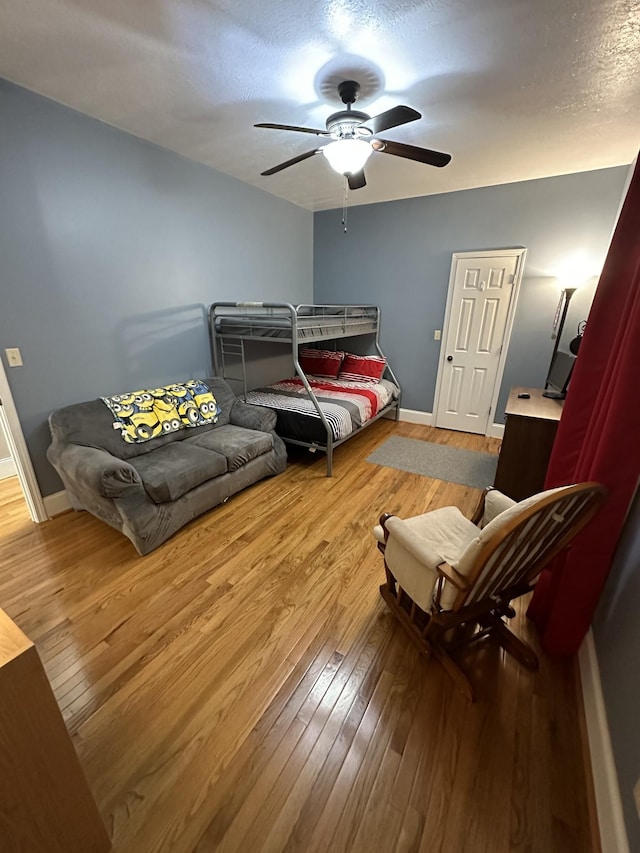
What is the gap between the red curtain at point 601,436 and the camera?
3.76 ft

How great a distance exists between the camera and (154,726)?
1274 millimetres

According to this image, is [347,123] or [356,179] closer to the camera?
[347,123]

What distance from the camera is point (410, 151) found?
6.50 ft

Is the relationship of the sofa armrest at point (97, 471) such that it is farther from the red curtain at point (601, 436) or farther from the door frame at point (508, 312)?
the door frame at point (508, 312)

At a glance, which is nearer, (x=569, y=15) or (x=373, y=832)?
(x=373, y=832)

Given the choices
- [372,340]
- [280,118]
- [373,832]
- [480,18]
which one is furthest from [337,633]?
[372,340]

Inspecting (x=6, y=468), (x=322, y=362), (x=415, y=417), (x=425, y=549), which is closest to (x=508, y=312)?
(x=415, y=417)

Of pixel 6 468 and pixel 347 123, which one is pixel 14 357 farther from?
pixel 347 123

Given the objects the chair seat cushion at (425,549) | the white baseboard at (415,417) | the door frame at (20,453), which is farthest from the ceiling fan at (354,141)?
the white baseboard at (415,417)

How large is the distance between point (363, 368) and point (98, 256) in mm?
2957

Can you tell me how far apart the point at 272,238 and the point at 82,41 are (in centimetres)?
252

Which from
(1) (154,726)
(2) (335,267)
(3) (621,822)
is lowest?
(1) (154,726)

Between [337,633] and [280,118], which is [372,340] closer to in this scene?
[280,118]

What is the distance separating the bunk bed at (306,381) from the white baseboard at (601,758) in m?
2.06
